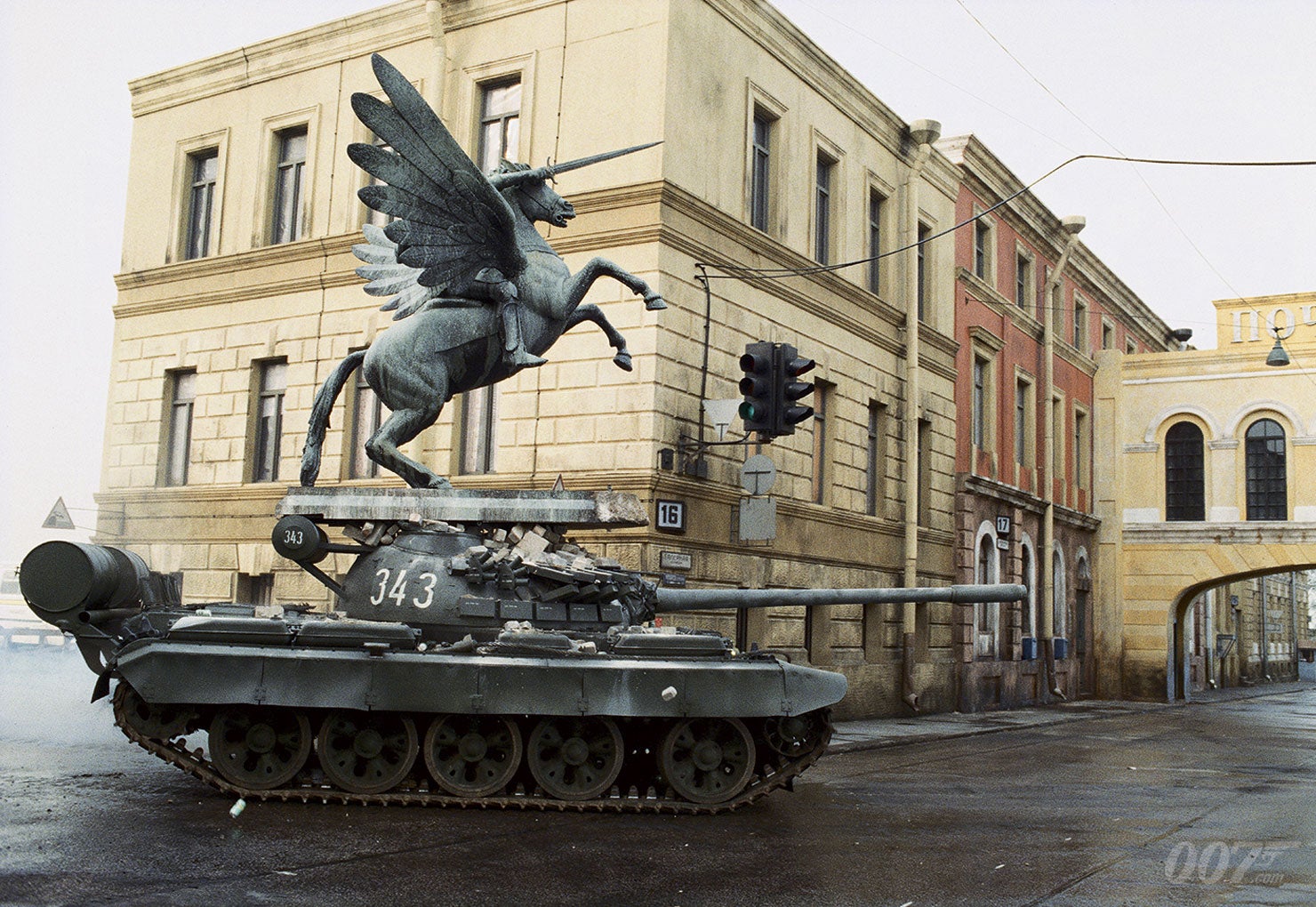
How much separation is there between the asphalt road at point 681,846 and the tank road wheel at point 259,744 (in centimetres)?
24

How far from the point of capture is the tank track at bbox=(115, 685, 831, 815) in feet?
28.3

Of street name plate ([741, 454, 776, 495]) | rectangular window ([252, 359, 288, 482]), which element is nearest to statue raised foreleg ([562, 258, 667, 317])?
street name plate ([741, 454, 776, 495])

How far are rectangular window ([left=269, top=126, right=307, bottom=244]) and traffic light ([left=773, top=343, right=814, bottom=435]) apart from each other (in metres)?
9.77

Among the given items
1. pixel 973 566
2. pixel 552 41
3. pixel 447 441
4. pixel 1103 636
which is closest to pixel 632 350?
pixel 447 441

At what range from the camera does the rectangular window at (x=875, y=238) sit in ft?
67.3

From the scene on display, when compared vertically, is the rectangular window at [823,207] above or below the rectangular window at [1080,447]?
above

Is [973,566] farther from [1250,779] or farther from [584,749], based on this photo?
[584,749]

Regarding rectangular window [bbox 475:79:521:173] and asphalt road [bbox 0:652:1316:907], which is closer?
asphalt road [bbox 0:652:1316:907]

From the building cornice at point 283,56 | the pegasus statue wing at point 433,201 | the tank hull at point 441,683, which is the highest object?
the building cornice at point 283,56

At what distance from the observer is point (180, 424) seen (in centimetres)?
1984

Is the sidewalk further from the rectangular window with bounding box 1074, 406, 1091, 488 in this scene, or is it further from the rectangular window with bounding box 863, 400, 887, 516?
the rectangular window with bounding box 1074, 406, 1091, 488

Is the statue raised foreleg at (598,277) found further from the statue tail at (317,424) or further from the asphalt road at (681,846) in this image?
the asphalt road at (681,846)

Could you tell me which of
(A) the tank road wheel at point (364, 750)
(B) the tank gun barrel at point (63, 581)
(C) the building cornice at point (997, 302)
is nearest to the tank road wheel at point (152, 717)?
(B) the tank gun barrel at point (63, 581)

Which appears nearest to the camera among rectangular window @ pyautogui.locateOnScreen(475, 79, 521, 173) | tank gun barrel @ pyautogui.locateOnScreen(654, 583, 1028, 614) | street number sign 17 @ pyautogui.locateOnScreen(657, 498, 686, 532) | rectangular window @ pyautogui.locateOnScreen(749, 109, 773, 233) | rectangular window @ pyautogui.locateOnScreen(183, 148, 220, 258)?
tank gun barrel @ pyautogui.locateOnScreen(654, 583, 1028, 614)
